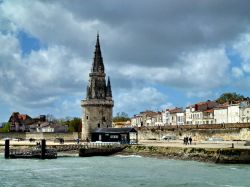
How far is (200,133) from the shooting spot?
79188mm

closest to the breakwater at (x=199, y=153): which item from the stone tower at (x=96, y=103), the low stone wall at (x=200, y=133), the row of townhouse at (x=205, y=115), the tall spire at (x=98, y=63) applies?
the low stone wall at (x=200, y=133)

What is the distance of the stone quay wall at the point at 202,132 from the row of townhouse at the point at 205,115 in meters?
18.8

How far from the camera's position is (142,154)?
2265 inches

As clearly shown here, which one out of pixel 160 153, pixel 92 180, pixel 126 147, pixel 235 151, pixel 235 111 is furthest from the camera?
pixel 235 111

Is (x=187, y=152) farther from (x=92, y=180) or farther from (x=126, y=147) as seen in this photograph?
(x=92, y=180)

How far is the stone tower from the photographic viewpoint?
286 feet

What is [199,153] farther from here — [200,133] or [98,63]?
[98,63]

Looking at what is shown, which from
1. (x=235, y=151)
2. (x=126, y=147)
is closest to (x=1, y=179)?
(x=235, y=151)

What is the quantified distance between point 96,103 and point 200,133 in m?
18.8

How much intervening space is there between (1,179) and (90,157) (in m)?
21.9

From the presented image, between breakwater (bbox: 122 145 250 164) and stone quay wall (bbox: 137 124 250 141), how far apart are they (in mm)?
18091

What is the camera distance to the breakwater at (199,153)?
4597 cm

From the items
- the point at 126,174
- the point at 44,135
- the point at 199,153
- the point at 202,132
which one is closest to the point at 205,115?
the point at 202,132

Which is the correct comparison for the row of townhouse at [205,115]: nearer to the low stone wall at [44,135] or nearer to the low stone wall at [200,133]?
the low stone wall at [200,133]
